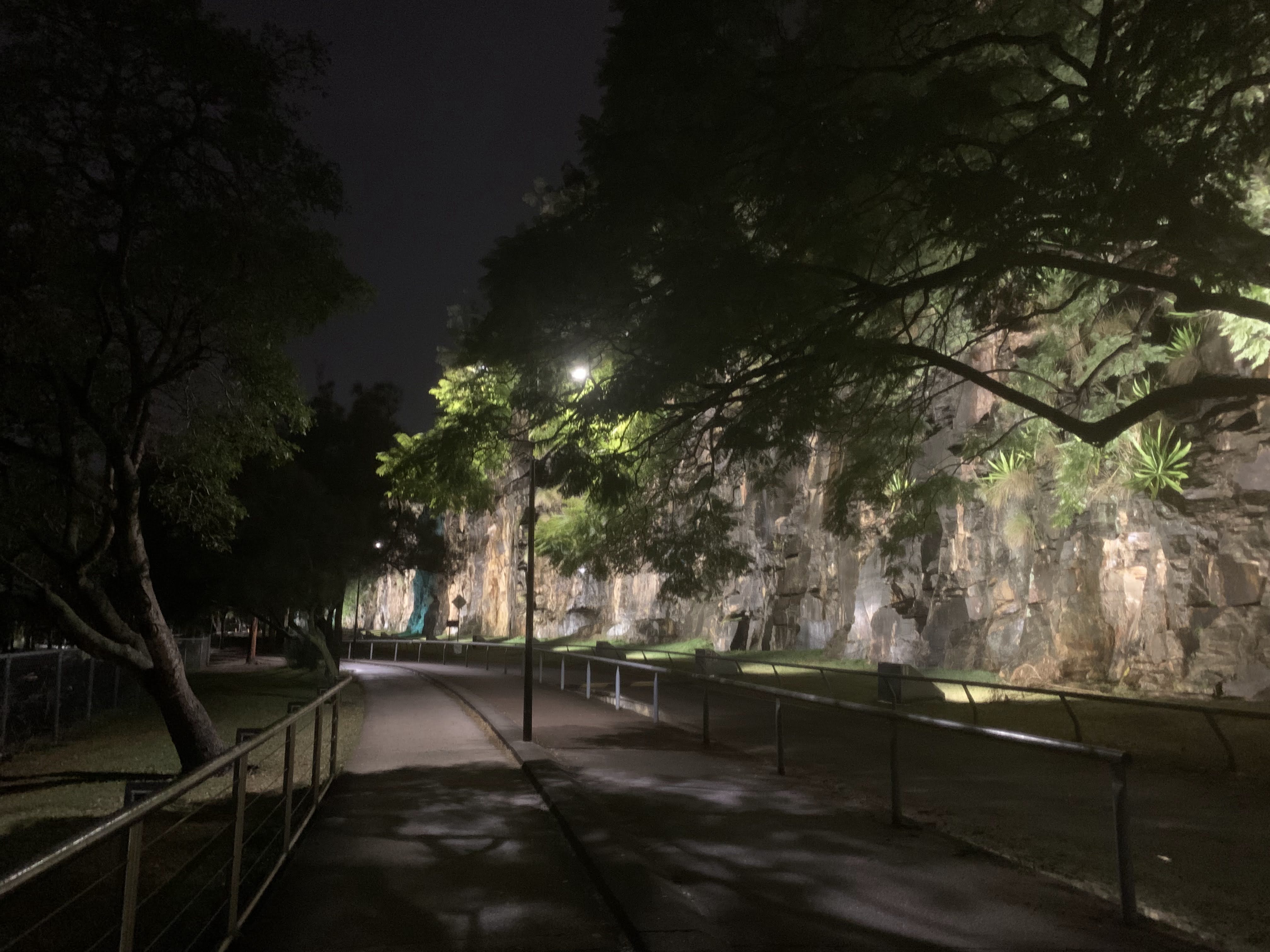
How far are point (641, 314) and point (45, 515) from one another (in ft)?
27.9

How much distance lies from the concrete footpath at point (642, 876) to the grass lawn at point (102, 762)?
1203mm

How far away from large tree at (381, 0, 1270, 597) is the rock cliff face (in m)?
5.79

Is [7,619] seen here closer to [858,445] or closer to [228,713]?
[228,713]

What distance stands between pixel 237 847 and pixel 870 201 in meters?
7.39

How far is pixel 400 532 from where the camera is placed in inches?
1340

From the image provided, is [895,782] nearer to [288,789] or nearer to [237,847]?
[288,789]

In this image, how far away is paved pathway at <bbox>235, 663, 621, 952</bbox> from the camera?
15.8ft

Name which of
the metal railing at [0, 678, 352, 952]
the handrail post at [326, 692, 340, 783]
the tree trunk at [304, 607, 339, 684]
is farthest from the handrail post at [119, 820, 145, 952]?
the tree trunk at [304, 607, 339, 684]

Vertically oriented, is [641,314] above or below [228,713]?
above

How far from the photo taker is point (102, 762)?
1363 cm

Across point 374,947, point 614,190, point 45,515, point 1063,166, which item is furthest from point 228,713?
point 1063,166

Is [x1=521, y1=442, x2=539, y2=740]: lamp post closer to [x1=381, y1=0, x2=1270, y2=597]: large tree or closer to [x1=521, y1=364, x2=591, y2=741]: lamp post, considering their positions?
[x1=521, y1=364, x2=591, y2=741]: lamp post

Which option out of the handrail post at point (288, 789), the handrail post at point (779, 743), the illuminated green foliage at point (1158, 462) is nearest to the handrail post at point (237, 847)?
the handrail post at point (288, 789)

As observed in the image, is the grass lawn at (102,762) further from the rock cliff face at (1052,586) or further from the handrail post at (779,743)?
the rock cliff face at (1052,586)
